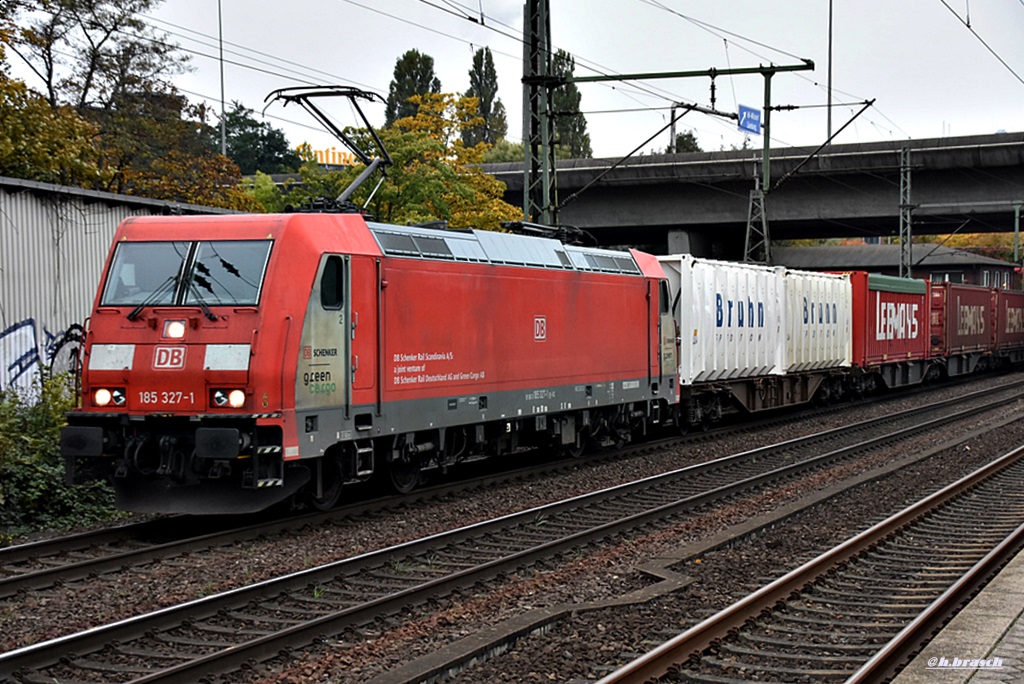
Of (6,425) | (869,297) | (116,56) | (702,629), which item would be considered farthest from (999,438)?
(116,56)

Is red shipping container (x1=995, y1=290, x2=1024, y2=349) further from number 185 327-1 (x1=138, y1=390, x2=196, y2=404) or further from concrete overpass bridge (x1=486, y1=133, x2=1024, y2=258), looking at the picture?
number 185 327-1 (x1=138, y1=390, x2=196, y2=404)

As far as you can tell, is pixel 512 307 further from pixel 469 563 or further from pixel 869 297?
pixel 869 297

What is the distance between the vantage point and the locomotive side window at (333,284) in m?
11.9

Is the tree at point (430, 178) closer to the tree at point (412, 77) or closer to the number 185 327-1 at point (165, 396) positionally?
the number 185 327-1 at point (165, 396)

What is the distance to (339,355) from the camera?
12047mm

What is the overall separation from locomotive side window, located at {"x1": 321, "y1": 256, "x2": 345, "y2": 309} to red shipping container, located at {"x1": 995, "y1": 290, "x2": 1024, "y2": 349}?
1482 inches

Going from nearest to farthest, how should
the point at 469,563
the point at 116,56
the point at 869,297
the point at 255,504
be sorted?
the point at 469,563 < the point at 255,504 < the point at 869,297 < the point at 116,56

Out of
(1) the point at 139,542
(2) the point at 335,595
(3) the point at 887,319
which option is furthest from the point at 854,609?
(3) the point at 887,319

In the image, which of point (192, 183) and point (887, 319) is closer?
point (192, 183)

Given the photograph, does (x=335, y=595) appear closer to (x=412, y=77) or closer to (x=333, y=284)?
(x=333, y=284)

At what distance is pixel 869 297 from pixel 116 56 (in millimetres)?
21623

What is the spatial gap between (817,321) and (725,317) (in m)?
5.66

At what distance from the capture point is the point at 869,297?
98.9 ft

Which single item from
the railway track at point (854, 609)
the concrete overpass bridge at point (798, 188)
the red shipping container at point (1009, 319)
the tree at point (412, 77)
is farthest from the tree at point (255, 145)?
the railway track at point (854, 609)
